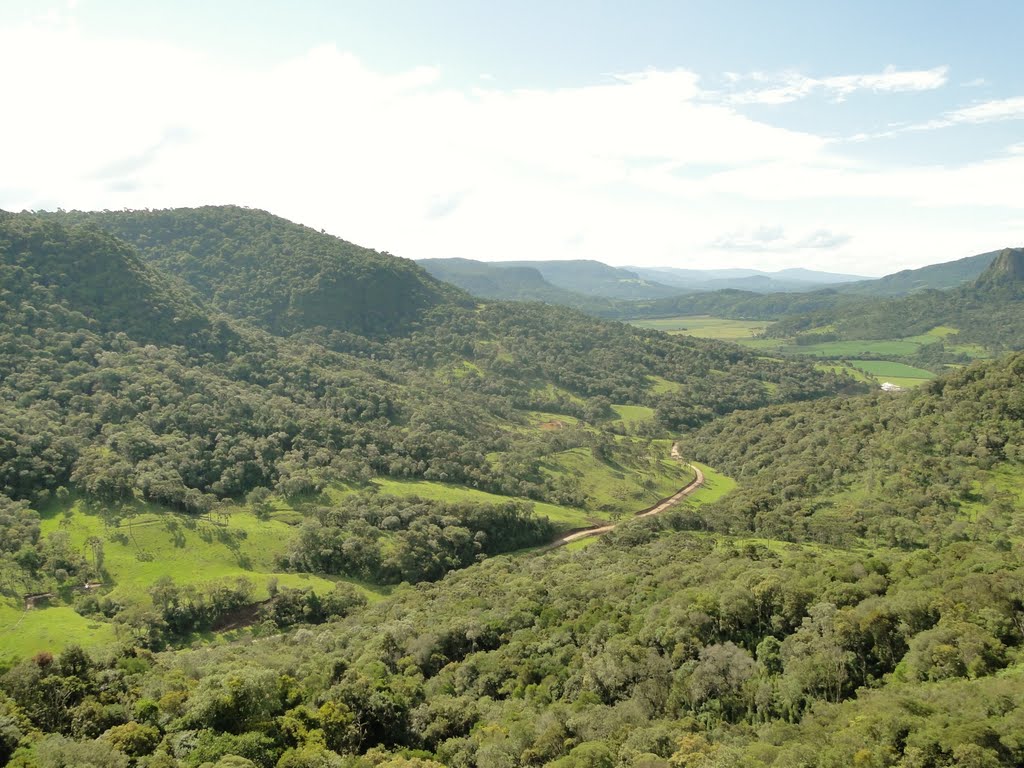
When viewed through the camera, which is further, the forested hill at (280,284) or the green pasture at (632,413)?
the forested hill at (280,284)

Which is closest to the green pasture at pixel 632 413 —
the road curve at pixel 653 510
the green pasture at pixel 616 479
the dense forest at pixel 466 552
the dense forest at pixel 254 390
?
the dense forest at pixel 254 390

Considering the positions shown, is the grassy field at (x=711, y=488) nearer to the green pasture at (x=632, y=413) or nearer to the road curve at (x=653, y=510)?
the road curve at (x=653, y=510)

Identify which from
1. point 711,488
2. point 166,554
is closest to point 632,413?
point 711,488

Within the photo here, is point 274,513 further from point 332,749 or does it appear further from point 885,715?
point 885,715

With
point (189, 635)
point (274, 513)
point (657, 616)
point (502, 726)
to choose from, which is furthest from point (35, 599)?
point (657, 616)

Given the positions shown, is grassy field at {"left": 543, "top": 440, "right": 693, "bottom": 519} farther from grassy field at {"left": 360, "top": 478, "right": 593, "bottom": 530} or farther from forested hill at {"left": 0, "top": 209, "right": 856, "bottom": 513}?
grassy field at {"left": 360, "top": 478, "right": 593, "bottom": 530}

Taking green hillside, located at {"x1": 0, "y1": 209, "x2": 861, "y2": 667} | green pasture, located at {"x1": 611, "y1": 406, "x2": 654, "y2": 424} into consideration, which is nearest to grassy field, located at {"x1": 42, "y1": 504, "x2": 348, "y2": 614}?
green hillside, located at {"x1": 0, "y1": 209, "x2": 861, "y2": 667}

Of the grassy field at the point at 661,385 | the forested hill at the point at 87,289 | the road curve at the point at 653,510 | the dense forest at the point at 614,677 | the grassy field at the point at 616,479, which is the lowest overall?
the road curve at the point at 653,510
